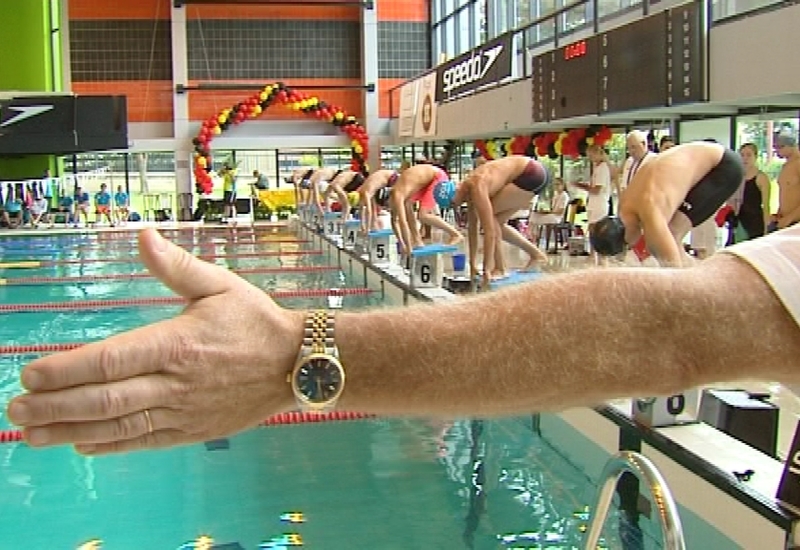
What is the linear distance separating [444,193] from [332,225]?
223 inches

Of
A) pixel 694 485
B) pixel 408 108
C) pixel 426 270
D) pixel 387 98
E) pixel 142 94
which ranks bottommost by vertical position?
pixel 694 485

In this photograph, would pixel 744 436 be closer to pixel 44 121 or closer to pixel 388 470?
pixel 388 470

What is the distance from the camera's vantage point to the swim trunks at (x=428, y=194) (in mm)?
10422

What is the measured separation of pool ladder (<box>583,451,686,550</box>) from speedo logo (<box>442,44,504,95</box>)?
47.4 feet

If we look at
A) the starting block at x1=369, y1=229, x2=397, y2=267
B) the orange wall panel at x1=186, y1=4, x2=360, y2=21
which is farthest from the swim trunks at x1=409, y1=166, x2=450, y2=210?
the orange wall panel at x1=186, y1=4, x2=360, y2=21

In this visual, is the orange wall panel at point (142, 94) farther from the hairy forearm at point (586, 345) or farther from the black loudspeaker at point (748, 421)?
the hairy forearm at point (586, 345)

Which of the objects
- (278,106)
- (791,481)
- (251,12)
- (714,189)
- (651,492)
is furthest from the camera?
(278,106)

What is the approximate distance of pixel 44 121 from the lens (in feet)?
64.5

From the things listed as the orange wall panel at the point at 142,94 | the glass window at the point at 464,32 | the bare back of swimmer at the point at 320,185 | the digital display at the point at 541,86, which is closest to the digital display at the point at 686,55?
the digital display at the point at 541,86

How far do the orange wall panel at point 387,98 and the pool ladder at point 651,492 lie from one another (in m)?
25.0

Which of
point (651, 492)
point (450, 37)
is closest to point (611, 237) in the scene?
point (651, 492)

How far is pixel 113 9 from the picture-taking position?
1013 inches

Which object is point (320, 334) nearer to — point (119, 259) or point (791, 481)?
point (791, 481)

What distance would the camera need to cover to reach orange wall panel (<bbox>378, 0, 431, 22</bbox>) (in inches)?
1048
